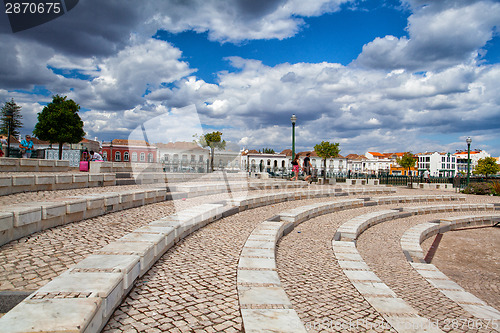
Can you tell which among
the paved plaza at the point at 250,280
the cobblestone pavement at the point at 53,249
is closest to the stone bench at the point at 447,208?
the paved plaza at the point at 250,280

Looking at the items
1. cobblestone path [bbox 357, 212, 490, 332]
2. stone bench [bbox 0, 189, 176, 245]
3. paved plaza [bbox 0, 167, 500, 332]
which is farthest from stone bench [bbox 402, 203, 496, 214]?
stone bench [bbox 0, 189, 176, 245]

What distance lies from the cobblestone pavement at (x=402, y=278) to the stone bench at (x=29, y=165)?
1193 cm

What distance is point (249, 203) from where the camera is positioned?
10.0 metres

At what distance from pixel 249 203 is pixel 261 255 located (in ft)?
18.4

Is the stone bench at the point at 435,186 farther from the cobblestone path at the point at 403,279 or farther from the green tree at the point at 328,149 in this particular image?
the green tree at the point at 328,149

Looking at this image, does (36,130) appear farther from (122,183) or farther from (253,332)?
(253,332)

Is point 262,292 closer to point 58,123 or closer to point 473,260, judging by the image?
point 473,260

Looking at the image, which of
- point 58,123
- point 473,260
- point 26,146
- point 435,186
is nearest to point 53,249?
point 473,260

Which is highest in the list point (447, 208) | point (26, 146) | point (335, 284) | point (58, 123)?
point (58, 123)

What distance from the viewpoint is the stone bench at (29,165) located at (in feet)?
35.0

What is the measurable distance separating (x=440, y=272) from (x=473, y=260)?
10.5ft

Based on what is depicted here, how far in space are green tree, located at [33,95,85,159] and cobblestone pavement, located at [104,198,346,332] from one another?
5115cm

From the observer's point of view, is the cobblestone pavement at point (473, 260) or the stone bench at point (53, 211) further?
the cobblestone pavement at point (473, 260)

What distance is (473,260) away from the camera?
7848mm
